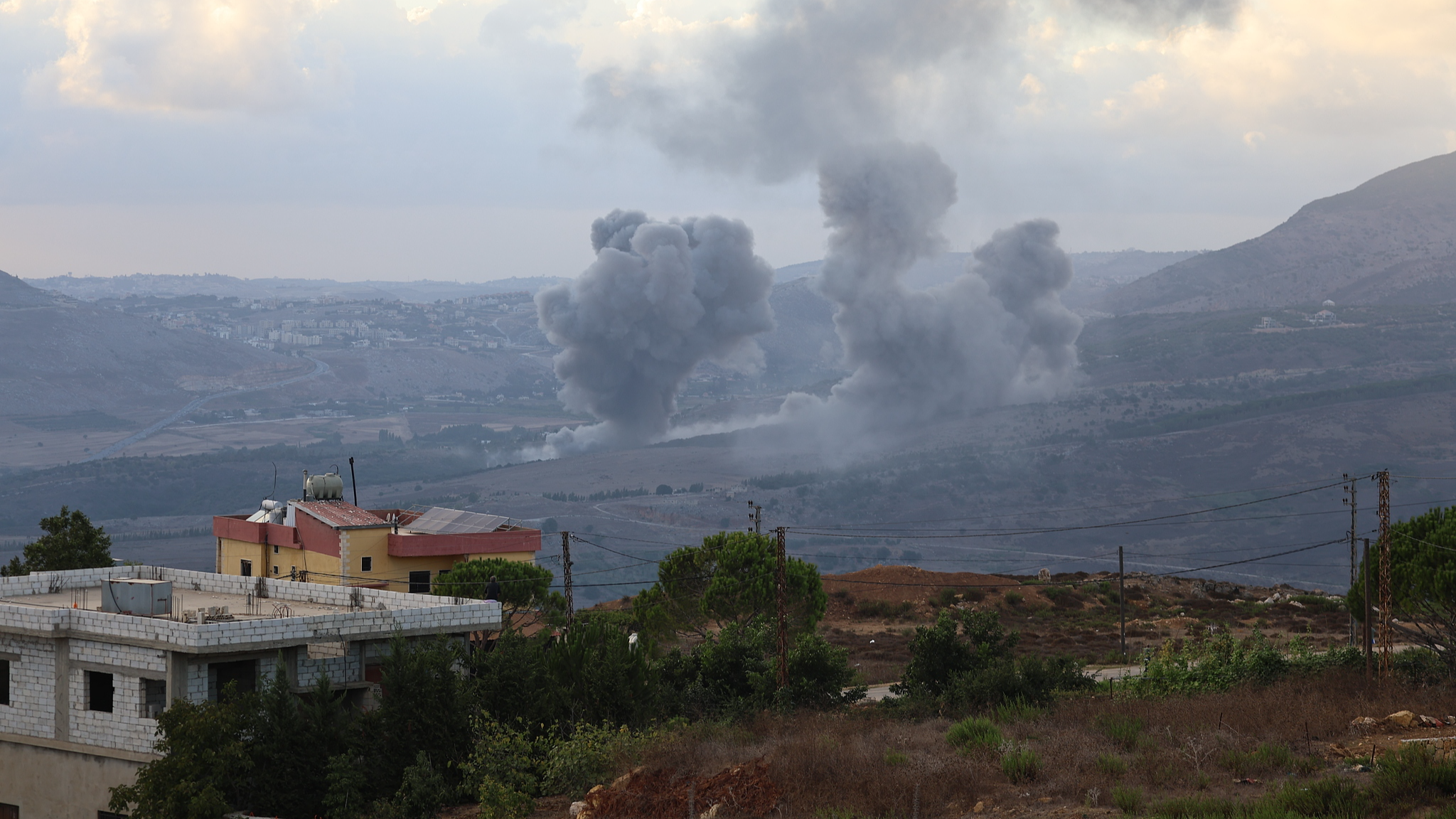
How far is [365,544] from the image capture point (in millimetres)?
44125

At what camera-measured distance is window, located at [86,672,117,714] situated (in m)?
27.2

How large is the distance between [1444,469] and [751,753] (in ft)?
620

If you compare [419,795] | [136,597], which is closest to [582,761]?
[419,795]

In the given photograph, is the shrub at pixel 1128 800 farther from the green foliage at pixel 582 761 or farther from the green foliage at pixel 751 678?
the green foliage at pixel 751 678

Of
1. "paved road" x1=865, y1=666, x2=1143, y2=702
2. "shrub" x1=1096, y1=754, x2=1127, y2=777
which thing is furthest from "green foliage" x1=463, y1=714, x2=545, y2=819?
"paved road" x1=865, y1=666, x2=1143, y2=702

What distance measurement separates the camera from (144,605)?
2920 centimetres

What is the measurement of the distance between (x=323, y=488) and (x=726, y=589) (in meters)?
16.7

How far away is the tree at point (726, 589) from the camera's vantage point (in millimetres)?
44219

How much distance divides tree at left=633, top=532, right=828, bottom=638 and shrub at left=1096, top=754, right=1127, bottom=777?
22.4 m

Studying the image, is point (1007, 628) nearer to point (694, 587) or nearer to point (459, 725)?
point (694, 587)

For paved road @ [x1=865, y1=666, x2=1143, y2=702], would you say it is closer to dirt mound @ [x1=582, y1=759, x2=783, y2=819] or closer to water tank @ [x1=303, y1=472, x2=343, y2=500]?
dirt mound @ [x1=582, y1=759, x2=783, y2=819]

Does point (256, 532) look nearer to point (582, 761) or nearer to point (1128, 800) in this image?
point (582, 761)

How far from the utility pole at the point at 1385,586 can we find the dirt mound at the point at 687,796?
16383 millimetres

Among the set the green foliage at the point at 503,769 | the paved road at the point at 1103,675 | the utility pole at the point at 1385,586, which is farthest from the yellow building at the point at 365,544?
the utility pole at the point at 1385,586
